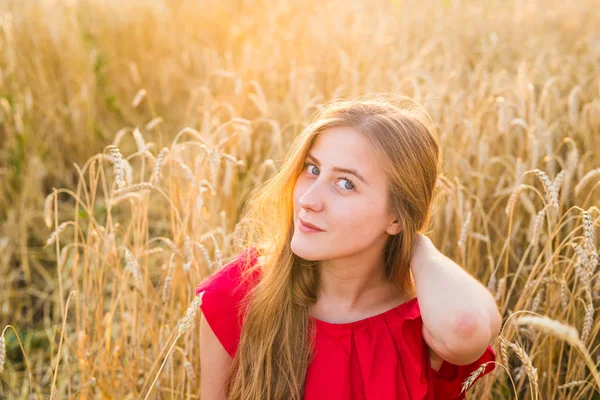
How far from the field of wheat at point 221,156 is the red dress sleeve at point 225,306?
2.5 inches

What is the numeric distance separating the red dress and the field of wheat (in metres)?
0.20

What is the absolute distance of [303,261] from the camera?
1.63 meters

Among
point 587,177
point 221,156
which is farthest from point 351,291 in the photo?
point 587,177

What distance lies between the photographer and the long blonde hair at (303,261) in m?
1.50

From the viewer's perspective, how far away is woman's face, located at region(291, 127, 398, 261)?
1455mm

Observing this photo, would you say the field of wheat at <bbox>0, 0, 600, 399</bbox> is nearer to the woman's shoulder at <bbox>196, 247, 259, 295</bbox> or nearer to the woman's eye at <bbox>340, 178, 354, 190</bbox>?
the woman's shoulder at <bbox>196, 247, 259, 295</bbox>

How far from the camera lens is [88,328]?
1.82 metres

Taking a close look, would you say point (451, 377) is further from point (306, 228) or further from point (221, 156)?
point (221, 156)

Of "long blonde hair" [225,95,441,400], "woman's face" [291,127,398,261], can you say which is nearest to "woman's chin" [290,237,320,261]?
"woman's face" [291,127,398,261]

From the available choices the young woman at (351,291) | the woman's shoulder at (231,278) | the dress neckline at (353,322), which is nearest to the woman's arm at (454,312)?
the young woman at (351,291)

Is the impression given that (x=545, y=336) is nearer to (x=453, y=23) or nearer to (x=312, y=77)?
(x=312, y=77)

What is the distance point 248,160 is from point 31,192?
114 centimetres

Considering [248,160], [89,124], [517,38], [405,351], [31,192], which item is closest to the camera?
[405,351]

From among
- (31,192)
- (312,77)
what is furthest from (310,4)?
(31,192)
